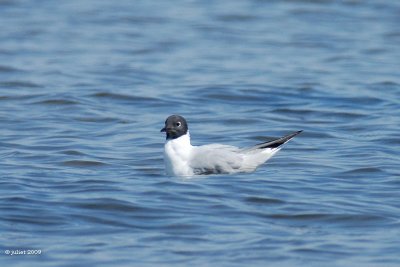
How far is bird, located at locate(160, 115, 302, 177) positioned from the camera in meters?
11.3

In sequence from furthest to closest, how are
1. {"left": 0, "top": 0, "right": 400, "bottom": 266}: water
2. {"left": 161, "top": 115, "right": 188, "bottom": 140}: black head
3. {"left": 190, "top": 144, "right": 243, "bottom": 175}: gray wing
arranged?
{"left": 161, "top": 115, "right": 188, "bottom": 140}: black head, {"left": 190, "top": 144, "right": 243, "bottom": 175}: gray wing, {"left": 0, "top": 0, "right": 400, "bottom": 266}: water

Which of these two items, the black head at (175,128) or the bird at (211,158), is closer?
the bird at (211,158)

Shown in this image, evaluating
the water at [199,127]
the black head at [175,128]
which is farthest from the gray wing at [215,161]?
the black head at [175,128]

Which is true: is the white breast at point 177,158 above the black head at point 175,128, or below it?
below

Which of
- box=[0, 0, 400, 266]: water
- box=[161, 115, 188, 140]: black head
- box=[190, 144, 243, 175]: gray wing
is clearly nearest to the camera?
box=[0, 0, 400, 266]: water

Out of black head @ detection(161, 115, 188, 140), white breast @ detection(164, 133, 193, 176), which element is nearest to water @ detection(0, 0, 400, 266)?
white breast @ detection(164, 133, 193, 176)

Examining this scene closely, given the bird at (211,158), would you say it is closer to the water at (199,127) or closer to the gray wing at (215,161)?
the gray wing at (215,161)

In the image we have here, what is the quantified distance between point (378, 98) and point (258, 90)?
5.76 feet

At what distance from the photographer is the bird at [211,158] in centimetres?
1128

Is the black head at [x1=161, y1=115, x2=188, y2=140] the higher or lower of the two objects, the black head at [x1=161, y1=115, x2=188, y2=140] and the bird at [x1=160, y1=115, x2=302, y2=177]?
the higher

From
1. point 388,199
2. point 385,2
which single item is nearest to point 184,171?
point 388,199

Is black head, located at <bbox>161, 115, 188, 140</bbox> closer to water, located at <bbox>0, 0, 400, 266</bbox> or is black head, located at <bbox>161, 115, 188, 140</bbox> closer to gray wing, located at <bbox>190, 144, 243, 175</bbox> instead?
gray wing, located at <bbox>190, 144, 243, 175</bbox>

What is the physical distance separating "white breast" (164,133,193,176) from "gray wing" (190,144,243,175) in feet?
0.22

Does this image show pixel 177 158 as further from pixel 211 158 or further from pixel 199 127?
pixel 199 127
